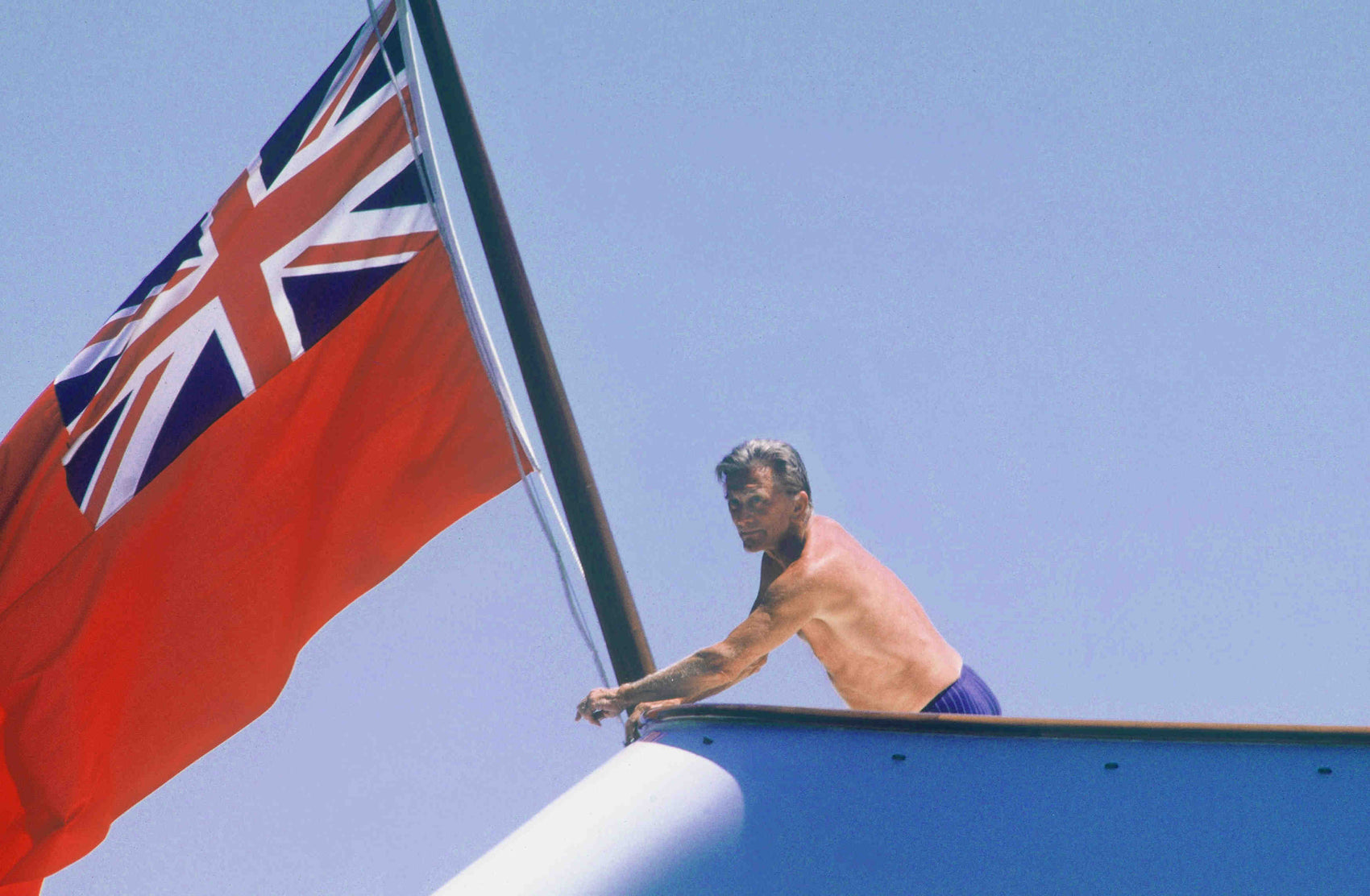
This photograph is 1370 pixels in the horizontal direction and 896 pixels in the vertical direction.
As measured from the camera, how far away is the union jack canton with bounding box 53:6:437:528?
16.2ft

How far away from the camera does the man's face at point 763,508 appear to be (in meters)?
3.78

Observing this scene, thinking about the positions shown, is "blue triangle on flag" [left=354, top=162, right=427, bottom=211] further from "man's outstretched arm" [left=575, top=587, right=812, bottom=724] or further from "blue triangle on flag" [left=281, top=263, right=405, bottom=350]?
"man's outstretched arm" [left=575, top=587, right=812, bottom=724]

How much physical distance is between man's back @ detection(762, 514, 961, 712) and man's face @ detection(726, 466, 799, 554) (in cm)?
9

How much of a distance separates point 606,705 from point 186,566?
223cm

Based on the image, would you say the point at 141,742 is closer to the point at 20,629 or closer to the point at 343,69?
the point at 20,629

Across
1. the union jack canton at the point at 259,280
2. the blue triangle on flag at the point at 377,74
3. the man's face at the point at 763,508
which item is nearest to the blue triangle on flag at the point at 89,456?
the union jack canton at the point at 259,280

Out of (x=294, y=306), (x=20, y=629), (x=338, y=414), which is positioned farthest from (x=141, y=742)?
(x=294, y=306)

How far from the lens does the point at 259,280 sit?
5.05 m

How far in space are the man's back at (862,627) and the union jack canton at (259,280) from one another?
7.51 feet

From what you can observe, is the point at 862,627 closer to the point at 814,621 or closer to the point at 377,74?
the point at 814,621

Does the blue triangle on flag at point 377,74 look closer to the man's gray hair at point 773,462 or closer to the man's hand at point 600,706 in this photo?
the man's gray hair at point 773,462

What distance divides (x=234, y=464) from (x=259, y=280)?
77 cm

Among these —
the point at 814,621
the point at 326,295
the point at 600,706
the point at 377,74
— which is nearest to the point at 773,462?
the point at 814,621

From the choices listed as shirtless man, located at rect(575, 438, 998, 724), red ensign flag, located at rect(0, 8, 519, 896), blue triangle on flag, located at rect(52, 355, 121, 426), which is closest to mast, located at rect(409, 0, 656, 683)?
red ensign flag, located at rect(0, 8, 519, 896)
